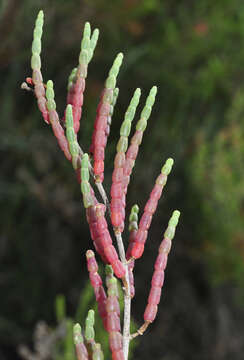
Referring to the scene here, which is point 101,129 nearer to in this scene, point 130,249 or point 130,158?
point 130,158

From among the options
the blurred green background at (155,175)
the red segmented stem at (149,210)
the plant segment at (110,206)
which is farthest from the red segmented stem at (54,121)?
the blurred green background at (155,175)

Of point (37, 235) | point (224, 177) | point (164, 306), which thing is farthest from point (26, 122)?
point (164, 306)

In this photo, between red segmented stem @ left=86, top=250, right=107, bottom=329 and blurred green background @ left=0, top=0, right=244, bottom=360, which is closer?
red segmented stem @ left=86, top=250, right=107, bottom=329

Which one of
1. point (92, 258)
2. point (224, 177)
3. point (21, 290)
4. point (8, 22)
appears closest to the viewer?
point (92, 258)

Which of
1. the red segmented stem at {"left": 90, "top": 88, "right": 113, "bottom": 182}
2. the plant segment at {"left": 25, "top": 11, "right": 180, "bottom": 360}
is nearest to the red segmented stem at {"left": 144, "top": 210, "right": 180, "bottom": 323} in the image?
the plant segment at {"left": 25, "top": 11, "right": 180, "bottom": 360}

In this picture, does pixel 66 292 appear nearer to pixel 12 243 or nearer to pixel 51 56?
pixel 12 243

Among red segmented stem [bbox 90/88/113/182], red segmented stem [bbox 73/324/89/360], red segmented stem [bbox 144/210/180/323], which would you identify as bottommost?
red segmented stem [bbox 73/324/89/360]

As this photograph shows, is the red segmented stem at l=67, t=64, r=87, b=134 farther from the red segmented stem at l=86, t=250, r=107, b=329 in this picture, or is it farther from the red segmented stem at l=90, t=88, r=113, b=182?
the red segmented stem at l=86, t=250, r=107, b=329

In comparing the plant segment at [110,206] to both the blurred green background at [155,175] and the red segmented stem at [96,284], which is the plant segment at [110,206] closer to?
the red segmented stem at [96,284]
